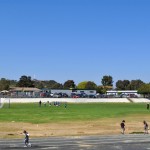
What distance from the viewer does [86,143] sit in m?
40.4

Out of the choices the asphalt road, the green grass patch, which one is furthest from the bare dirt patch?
the green grass patch

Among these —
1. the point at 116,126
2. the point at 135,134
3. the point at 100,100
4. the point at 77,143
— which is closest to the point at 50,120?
the point at 116,126

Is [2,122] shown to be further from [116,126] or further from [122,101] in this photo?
[122,101]

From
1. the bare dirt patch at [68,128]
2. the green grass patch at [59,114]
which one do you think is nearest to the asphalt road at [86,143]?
the bare dirt patch at [68,128]

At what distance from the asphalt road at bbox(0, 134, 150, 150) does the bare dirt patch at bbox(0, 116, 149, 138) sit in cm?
375

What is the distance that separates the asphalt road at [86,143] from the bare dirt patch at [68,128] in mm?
3746

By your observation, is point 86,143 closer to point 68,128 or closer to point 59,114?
point 68,128

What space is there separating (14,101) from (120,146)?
3206 inches

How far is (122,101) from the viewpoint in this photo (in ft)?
426

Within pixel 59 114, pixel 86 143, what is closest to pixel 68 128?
pixel 86 143

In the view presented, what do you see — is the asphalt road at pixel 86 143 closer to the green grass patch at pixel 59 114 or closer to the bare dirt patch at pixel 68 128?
the bare dirt patch at pixel 68 128

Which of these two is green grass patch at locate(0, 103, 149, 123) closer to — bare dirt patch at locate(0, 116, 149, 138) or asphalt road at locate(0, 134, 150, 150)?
bare dirt patch at locate(0, 116, 149, 138)

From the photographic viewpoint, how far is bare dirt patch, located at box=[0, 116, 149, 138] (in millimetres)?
48000

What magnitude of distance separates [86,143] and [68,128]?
12.7 m
